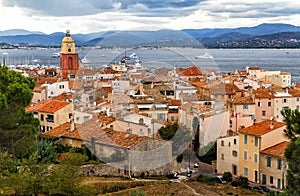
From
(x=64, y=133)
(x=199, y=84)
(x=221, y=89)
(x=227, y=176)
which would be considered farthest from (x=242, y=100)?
(x=64, y=133)

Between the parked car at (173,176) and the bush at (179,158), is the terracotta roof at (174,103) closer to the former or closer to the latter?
the bush at (179,158)

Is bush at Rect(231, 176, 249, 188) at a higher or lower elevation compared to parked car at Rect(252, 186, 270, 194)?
higher

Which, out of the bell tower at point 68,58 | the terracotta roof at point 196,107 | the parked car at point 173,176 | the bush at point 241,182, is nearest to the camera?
the bush at point 241,182

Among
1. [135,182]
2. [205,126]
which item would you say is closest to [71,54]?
[205,126]

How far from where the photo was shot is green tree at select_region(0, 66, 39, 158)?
1261cm

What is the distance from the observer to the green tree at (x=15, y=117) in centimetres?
1261

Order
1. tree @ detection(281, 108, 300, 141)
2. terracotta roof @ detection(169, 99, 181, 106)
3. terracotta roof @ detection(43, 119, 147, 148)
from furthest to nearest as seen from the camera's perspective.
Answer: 1. terracotta roof @ detection(169, 99, 181, 106)
2. terracotta roof @ detection(43, 119, 147, 148)
3. tree @ detection(281, 108, 300, 141)

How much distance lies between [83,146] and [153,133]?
9.00 feet

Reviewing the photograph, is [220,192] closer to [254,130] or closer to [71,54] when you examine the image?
[254,130]


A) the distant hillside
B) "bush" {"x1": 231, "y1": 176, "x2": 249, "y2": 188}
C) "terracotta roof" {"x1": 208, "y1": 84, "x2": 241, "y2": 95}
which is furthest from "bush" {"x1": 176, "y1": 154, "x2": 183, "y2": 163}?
the distant hillside

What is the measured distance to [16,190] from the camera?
38.7 ft

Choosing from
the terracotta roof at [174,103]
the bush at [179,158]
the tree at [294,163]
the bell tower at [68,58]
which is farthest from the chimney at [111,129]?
the bell tower at [68,58]

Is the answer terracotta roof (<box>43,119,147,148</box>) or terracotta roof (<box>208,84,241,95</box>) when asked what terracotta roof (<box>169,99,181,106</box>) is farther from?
terracotta roof (<box>43,119,147,148</box>)

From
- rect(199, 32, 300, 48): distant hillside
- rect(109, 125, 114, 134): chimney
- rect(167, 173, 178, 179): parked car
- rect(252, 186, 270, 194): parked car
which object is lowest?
rect(252, 186, 270, 194): parked car
